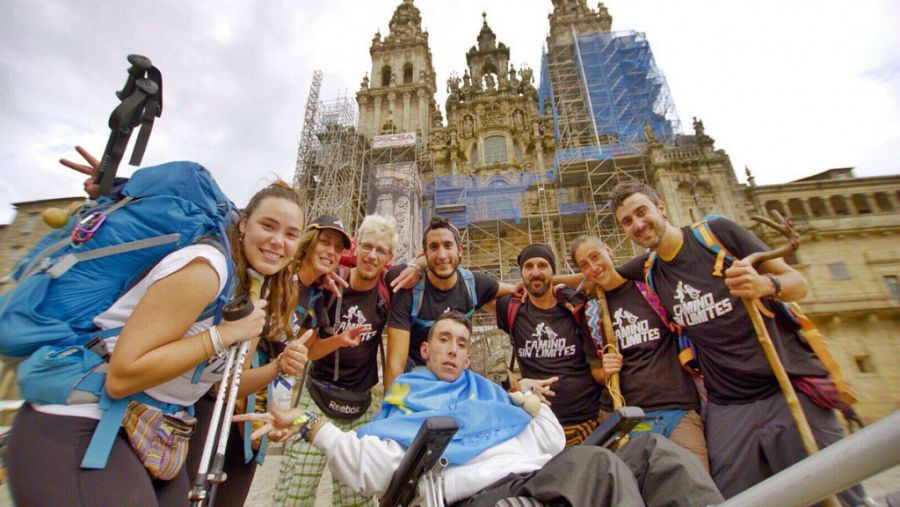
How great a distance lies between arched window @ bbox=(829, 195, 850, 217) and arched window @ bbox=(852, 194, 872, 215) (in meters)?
0.32

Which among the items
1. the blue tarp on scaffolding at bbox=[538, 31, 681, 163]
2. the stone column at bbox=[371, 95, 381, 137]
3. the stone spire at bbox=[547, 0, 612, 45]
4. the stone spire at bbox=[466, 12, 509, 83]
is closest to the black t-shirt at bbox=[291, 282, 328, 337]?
the blue tarp on scaffolding at bbox=[538, 31, 681, 163]

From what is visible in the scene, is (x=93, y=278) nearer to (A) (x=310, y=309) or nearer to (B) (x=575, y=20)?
(A) (x=310, y=309)

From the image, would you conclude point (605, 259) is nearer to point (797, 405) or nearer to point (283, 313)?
point (797, 405)

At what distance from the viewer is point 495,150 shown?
23.8 meters

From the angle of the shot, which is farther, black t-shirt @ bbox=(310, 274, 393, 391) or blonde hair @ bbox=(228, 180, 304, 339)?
black t-shirt @ bbox=(310, 274, 393, 391)

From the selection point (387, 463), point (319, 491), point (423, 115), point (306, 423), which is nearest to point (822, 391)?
point (387, 463)

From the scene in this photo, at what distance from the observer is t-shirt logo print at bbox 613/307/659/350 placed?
3.12 meters

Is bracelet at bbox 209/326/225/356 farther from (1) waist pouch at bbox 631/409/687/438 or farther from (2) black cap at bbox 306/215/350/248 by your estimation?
(1) waist pouch at bbox 631/409/687/438

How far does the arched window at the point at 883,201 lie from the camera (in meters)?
15.0

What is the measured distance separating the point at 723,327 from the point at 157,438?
11.3 ft

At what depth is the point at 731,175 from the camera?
1658cm

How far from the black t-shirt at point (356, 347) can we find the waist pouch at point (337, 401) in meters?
0.09

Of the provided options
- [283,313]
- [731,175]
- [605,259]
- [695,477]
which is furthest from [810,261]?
[283,313]

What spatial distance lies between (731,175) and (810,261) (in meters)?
4.84
